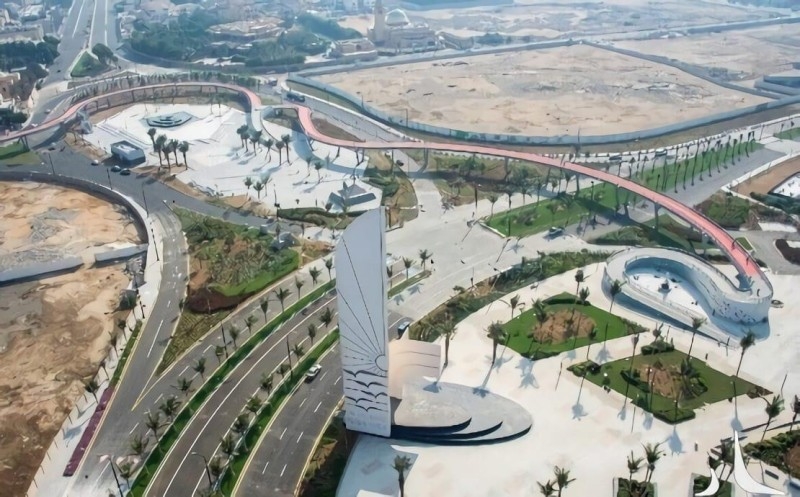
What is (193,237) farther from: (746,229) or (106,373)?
(746,229)

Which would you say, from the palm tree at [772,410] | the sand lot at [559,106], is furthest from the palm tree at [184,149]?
the palm tree at [772,410]

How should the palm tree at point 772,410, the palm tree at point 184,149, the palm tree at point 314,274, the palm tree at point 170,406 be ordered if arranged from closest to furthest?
1. the palm tree at point 772,410
2. the palm tree at point 170,406
3. the palm tree at point 314,274
4. the palm tree at point 184,149

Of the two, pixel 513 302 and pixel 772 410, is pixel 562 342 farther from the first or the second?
pixel 772 410

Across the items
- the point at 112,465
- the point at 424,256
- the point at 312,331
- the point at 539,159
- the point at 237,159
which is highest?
the point at 539,159

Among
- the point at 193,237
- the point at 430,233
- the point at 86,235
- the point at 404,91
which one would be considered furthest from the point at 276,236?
the point at 404,91

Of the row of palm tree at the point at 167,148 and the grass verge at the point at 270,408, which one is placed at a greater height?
the row of palm tree at the point at 167,148

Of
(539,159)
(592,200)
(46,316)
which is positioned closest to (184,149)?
(46,316)

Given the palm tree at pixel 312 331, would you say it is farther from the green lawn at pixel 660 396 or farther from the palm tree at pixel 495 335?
the green lawn at pixel 660 396
